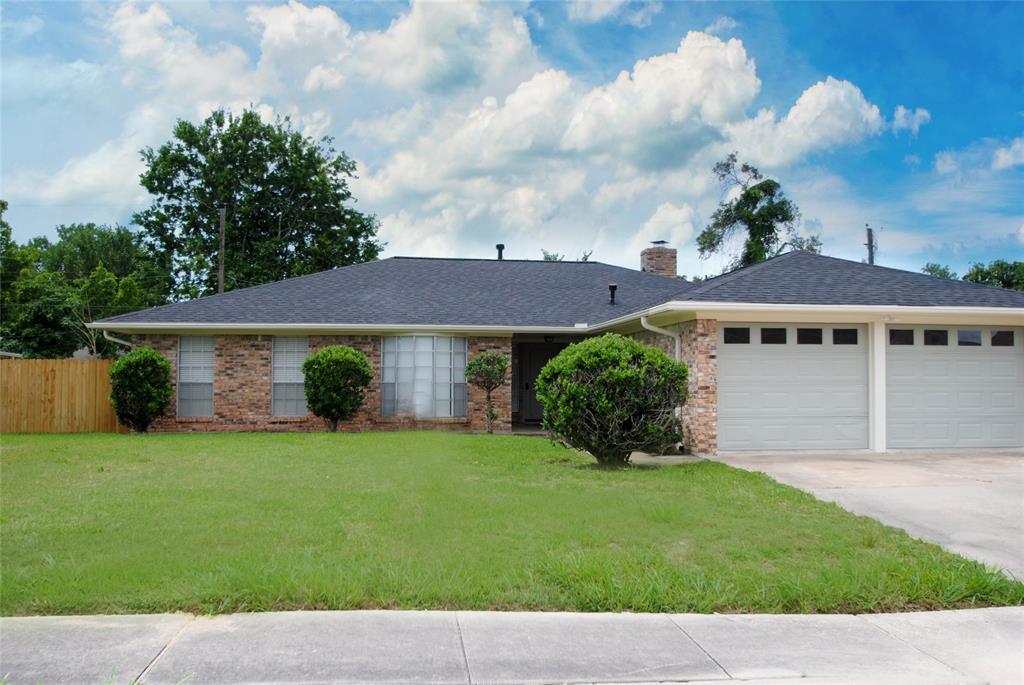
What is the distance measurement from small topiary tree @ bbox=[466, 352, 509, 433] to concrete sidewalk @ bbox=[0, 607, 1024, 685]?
12228 millimetres

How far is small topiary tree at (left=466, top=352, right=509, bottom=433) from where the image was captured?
1719cm

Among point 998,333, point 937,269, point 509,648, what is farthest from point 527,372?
point 937,269

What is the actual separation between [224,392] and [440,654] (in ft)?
49.1

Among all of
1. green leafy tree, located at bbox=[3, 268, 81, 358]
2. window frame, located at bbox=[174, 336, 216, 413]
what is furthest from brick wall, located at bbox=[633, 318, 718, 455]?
green leafy tree, located at bbox=[3, 268, 81, 358]

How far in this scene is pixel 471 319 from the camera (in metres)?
18.3

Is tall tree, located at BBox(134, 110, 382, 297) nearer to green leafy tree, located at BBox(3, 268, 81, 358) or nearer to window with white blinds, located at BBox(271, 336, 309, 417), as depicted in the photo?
green leafy tree, located at BBox(3, 268, 81, 358)


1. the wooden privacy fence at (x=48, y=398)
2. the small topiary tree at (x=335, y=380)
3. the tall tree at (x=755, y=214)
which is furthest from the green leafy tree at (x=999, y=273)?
the wooden privacy fence at (x=48, y=398)

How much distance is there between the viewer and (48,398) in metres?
18.5

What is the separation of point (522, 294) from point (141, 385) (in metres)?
9.52

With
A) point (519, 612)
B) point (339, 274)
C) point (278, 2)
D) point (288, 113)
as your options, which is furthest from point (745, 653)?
point (288, 113)

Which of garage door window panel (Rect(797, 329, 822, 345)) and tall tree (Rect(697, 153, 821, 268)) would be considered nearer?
garage door window panel (Rect(797, 329, 822, 345))

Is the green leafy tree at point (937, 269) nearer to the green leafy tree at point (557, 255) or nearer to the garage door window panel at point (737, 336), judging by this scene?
the green leafy tree at point (557, 255)

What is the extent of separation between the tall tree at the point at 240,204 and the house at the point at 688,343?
13695mm

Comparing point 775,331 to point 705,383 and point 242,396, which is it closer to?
point 705,383
